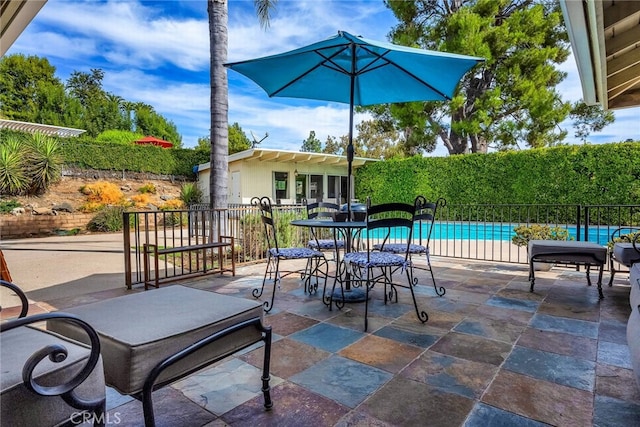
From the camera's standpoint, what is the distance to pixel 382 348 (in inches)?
92.1

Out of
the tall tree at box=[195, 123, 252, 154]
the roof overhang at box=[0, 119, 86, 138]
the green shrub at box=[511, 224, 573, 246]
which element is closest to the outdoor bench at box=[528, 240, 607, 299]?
the green shrub at box=[511, 224, 573, 246]

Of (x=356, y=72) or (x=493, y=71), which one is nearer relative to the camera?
(x=356, y=72)

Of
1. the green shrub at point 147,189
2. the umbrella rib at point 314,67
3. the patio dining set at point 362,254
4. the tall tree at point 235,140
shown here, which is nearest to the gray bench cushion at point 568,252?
the patio dining set at point 362,254

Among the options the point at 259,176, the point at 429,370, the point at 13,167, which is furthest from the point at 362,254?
the point at 13,167

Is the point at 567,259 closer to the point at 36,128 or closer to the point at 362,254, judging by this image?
the point at 362,254

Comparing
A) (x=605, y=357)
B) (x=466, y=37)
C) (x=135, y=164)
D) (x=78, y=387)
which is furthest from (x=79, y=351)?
(x=135, y=164)

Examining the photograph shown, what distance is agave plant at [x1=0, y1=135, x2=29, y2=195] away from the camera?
32.4 ft

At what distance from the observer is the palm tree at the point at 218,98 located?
555cm

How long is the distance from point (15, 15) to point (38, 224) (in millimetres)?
9872

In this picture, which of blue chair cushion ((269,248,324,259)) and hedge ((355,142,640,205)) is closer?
blue chair cushion ((269,248,324,259))

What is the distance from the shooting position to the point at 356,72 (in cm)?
370

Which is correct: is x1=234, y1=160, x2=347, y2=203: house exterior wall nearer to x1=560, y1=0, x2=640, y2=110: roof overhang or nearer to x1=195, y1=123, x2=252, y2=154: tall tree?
x1=195, y1=123, x2=252, y2=154: tall tree

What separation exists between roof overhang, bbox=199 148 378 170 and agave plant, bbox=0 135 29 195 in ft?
19.5

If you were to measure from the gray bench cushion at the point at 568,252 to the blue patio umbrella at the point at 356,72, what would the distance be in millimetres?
2080
